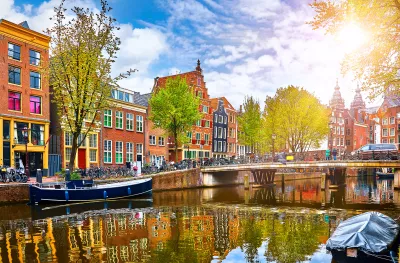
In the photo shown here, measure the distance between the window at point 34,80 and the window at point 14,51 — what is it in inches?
80.1

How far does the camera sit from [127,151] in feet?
154

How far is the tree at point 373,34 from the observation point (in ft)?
48.4

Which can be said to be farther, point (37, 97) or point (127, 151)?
point (127, 151)

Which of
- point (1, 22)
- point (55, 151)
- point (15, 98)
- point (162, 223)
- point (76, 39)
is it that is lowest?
point (162, 223)

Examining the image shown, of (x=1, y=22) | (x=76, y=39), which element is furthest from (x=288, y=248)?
(x=1, y=22)

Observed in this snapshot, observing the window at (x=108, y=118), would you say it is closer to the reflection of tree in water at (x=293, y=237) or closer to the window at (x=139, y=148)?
the window at (x=139, y=148)

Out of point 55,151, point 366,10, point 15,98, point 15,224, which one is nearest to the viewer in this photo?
point 366,10

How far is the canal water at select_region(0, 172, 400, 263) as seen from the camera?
13.9 m

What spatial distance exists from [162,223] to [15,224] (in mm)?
8080

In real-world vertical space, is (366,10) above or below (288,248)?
above

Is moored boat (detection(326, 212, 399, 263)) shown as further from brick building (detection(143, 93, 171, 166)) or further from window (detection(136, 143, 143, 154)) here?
window (detection(136, 143, 143, 154))

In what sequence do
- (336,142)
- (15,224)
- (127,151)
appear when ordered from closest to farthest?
1. (15,224)
2. (127,151)
3. (336,142)

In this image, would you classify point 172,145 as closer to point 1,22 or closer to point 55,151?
point 55,151

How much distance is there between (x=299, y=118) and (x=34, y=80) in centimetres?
3637
